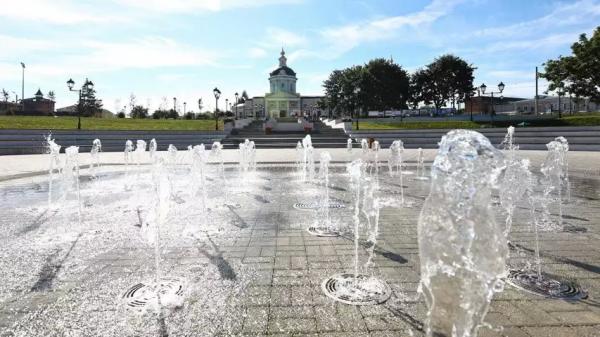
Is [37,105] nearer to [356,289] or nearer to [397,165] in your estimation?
[397,165]

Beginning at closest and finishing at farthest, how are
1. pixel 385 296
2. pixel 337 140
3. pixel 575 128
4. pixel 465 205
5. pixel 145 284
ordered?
pixel 465 205 → pixel 385 296 → pixel 145 284 → pixel 575 128 → pixel 337 140

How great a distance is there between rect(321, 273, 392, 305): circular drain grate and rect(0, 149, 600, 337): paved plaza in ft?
0.34

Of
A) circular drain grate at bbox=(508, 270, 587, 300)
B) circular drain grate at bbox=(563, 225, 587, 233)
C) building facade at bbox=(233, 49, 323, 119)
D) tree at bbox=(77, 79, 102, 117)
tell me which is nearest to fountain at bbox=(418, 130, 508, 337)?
circular drain grate at bbox=(508, 270, 587, 300)

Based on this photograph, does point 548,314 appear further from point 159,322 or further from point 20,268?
point 20,268

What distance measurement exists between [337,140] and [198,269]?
1108 inches

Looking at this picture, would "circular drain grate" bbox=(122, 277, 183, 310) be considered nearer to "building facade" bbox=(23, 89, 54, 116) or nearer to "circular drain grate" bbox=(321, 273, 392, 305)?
"circular drain grate" bbox=(321, 273, 392, 305)

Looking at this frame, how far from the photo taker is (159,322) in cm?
338

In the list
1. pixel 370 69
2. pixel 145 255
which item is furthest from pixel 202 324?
pixel 370 69

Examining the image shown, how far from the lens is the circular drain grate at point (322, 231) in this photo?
20.2 ft

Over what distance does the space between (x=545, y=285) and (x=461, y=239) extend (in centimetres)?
179

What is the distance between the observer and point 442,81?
6150 cm

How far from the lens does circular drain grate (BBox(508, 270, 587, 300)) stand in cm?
388

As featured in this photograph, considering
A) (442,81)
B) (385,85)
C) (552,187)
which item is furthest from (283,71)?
(552,187)

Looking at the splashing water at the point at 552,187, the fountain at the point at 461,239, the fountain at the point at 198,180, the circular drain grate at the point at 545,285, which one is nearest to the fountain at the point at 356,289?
the fountain at the point at 461,239
